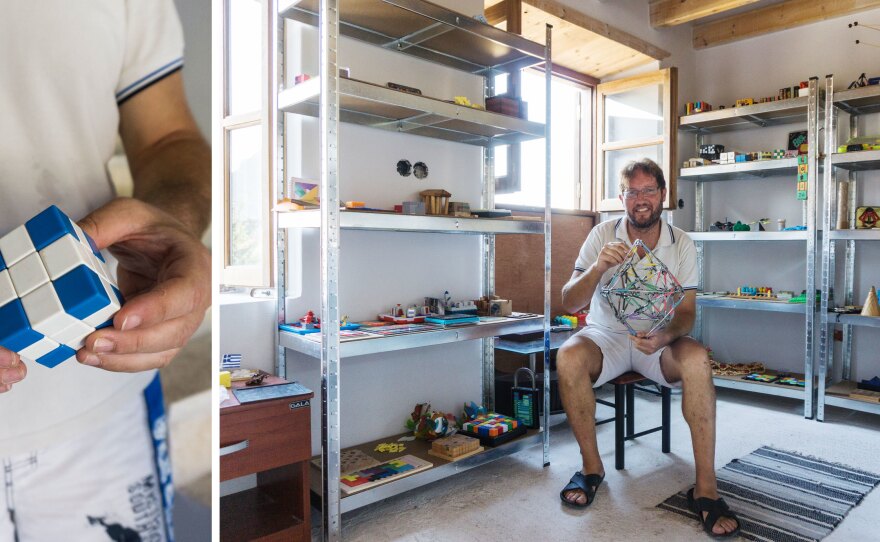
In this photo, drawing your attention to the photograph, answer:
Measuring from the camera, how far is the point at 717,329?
14.8 ft

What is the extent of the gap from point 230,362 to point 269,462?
44 cm

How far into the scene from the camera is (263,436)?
1.86m

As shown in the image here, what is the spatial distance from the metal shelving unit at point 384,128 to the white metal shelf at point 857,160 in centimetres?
200

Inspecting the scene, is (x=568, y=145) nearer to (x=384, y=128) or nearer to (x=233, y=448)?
(x=384, y=128)

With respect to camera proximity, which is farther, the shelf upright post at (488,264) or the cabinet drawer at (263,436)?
the shelf upright post at (488,264)

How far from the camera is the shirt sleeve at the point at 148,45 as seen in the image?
66cm

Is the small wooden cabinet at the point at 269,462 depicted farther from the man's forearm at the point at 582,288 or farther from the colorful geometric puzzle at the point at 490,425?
the man's forearm at the point at 582,288

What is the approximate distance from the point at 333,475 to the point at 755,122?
151 inches

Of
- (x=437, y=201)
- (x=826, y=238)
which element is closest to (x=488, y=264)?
(x=437, y=201)

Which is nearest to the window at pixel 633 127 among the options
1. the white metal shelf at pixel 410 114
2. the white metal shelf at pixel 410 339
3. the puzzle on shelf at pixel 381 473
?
the white metal shelf at pixel 410 114

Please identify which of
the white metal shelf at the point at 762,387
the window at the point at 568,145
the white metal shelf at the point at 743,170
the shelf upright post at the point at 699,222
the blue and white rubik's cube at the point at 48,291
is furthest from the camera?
the shelf upright post at the point at 699,222

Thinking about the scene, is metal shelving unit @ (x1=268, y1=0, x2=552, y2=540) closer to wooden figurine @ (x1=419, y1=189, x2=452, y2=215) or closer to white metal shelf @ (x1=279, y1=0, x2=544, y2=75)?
white metal shelf @ (x1=279, y1=0, x2=544, y2=75)

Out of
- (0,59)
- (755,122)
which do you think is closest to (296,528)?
(0,59)

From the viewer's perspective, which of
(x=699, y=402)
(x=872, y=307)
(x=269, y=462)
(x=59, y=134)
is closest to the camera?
(x=59, y=134)
